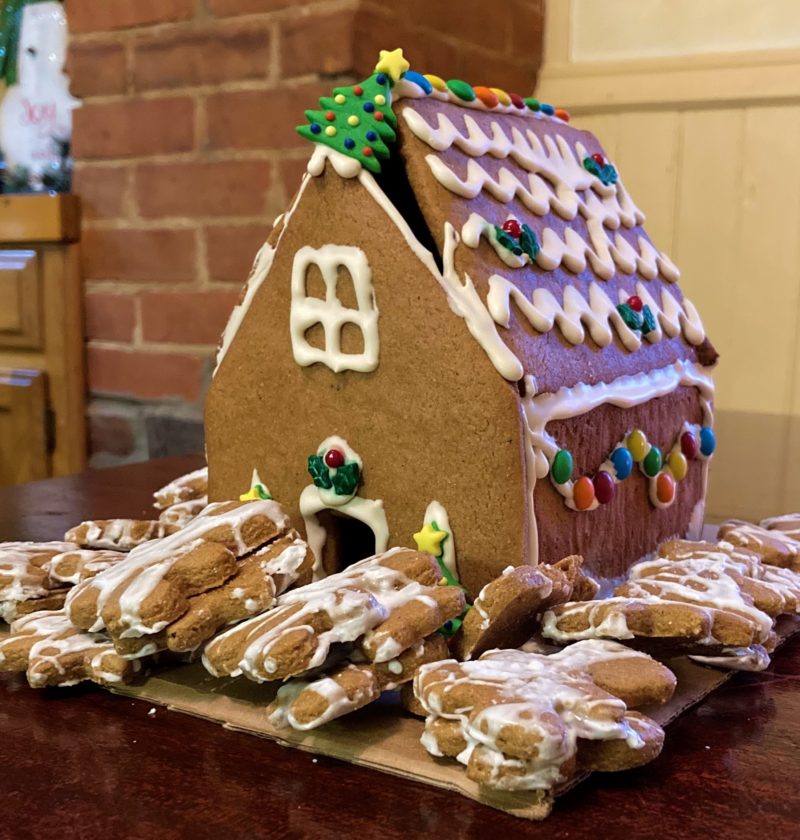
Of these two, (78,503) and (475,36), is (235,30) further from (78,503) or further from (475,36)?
(78,503)

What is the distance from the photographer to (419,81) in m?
0.88

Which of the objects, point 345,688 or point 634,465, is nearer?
point 345,688

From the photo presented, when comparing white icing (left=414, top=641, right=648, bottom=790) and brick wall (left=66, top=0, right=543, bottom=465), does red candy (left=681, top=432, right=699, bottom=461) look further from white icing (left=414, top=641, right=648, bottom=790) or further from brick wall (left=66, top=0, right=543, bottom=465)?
brick wall (left=66, top=0, right=543, bottom=465)

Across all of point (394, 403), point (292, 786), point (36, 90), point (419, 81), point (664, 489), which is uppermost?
point (36, 90)

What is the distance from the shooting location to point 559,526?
2.77ft

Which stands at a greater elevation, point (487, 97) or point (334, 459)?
point (487, 97)

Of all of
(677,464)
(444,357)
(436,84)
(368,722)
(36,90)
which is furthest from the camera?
(36,90)

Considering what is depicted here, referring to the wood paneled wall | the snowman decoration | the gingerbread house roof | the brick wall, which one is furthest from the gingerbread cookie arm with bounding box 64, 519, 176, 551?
the snowman decoration

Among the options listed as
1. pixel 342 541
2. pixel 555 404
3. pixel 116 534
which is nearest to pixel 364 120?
pixel 555 404

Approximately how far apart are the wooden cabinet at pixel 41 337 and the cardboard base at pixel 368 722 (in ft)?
4.04

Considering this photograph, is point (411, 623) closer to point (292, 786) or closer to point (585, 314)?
point (292, 786)

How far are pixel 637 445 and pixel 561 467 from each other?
16 centimetres

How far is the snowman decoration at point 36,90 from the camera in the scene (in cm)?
192

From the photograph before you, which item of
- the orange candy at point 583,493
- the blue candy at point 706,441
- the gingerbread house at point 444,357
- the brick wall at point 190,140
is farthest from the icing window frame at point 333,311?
the brick wall at point 190,140
